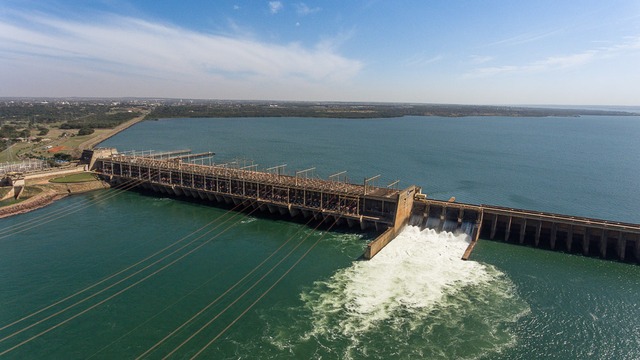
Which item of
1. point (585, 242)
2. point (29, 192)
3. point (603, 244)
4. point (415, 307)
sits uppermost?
point (603, 244)

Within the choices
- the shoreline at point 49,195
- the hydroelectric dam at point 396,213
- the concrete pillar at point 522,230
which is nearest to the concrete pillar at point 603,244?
the hydroelectric dam at point 396,213

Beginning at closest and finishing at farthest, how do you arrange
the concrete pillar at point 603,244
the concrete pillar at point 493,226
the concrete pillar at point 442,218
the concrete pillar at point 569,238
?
1. the concrete pillar at point 603,244
2. the concrete pillar at point 569,238
3. the concrete pillar at point 493,226
4. the concrete pillar at point 442,218

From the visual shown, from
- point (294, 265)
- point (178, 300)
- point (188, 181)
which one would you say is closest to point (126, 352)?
point (178, 300)

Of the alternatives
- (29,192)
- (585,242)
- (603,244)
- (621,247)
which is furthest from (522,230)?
(29,192)

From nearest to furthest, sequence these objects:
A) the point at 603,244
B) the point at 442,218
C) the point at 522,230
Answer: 1. the point at 603,244
2. the point at 522,230
3. the point at 442,218

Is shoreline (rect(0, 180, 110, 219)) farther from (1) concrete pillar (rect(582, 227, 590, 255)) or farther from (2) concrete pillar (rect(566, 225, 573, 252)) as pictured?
(1) concrete pillar (rect(582, 227, 590, 255))

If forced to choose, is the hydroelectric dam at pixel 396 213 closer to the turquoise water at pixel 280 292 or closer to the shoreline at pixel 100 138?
the turquoise water at pixel 280 292

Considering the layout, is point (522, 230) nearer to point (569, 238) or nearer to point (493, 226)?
point (493, 226)
